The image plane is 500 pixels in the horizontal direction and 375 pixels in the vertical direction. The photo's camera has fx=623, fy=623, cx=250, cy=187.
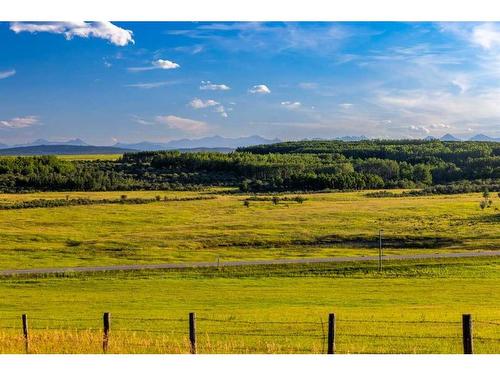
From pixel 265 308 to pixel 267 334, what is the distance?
814cm

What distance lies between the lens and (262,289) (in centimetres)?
3541

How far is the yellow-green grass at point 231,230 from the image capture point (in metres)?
54.7

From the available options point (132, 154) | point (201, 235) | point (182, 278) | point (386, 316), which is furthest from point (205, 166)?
point (386, 316)

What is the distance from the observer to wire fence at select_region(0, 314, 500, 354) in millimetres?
15773

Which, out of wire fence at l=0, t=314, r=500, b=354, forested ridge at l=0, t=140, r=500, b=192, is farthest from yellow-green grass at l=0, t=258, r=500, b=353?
forested ridge at l=0, t=140, r=500, b=192

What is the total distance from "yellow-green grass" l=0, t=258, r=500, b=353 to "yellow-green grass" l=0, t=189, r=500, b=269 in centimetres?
1070

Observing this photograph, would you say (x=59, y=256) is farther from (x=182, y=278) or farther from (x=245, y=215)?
(x=245, y=215)

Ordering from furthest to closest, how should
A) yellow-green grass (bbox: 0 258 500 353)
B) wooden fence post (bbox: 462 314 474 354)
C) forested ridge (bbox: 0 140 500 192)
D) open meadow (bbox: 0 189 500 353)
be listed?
forested ridge (bbox: 0 140 500 192), open meadow (bbox: 0 189 500 353), yellow-green grass (bbox: 0 258 500 353), wooden fence post (bbox: 462 314 474 354)

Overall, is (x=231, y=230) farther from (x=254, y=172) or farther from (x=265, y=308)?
(x=254, y=172)

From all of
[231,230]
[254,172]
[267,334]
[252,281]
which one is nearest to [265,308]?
[267,334]

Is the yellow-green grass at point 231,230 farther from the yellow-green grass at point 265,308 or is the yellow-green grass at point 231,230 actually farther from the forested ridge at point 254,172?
the forested ridge at point 254,172

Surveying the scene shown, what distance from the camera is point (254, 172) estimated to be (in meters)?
160

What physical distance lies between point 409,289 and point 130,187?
10274 cm

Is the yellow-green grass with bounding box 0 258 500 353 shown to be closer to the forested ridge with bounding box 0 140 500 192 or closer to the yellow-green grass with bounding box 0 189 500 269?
the yellow-green grass with bounding box 0 189 500 269
